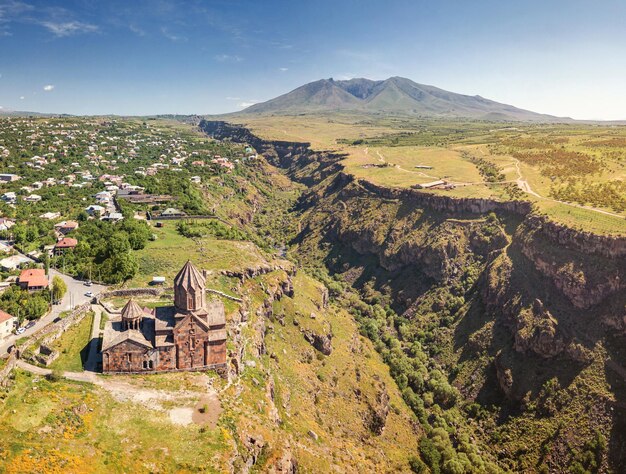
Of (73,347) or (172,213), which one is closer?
(73,347)

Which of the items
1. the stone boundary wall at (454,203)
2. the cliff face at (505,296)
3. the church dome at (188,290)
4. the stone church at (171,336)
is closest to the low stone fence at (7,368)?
the stone church at (171,336)

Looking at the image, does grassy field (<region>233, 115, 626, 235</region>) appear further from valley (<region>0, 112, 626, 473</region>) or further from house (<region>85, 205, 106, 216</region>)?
house (<region>85, 205, 106, 216</region>)

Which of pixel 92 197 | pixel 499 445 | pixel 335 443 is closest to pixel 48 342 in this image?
pixel 335 443

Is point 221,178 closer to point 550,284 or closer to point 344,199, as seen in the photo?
point 344,199

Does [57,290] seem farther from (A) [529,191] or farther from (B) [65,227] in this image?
(A) [529,191]

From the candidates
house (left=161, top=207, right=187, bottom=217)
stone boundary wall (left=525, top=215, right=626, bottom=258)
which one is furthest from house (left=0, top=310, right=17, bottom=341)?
stone boundary wall (left=525, top=215, right=626, bottom=258)

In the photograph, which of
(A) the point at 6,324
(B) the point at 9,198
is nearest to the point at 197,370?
(A) the point at 6,324

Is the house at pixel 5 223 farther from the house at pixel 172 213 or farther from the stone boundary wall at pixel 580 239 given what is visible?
the stone boundary wall at pixel 580 239
